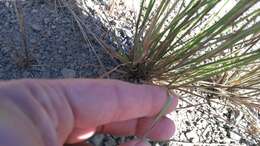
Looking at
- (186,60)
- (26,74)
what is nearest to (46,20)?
(26,74)

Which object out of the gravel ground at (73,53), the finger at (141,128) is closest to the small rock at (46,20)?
the gravel ground at (73,53)

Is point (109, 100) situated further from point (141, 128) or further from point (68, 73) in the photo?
point (68, 73)

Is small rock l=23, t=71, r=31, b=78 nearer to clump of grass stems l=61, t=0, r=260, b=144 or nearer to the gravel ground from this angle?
the gravel ground

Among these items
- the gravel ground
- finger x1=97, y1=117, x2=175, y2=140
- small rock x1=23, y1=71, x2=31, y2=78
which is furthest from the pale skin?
small rock x1=23, y1=71, x2=31, y2=78

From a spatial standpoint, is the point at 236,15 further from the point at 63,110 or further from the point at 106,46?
the point at 106,46

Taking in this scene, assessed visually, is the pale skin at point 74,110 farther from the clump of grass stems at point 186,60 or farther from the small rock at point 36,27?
the small rock at point 36,27

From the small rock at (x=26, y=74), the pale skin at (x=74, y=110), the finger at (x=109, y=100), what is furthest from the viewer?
the small rock at (x=26, y=74)
